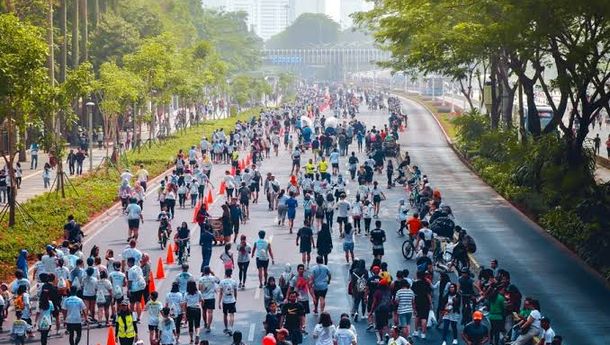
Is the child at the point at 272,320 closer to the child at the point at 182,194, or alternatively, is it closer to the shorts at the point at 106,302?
the shorts at the point at 106,302

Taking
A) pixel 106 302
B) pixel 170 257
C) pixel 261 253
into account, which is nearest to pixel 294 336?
pixel 106 302

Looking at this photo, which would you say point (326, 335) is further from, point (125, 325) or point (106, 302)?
point (106, 302)

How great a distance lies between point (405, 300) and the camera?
79.8 feet

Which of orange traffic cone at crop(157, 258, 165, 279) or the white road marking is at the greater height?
orange traffic cone at crop(157, 258, 165, 279)

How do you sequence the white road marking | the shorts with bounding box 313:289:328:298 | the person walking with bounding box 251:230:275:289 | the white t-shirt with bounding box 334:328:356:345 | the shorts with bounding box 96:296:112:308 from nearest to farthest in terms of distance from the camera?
the white t-shirt with bounding box 334:328:356:345 → the white road marking → the shorts with bounding box 96:296:112:308 → the shorts with bounding box 313:289:328:298 → the person walking with bounding box 251:230:275:289

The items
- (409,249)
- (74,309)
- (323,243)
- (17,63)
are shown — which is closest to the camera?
(74,309)

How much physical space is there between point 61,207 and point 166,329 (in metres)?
21.1


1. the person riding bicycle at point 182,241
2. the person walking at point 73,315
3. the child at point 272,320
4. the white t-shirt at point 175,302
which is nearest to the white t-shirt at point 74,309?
the person walking at point 73,315

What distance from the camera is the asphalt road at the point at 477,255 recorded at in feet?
85.4

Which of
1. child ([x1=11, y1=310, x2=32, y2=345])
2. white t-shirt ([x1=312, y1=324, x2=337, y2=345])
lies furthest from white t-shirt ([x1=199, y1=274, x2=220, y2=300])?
white t-shirt ([x1=312, y1=324, x2=337, y2=345])

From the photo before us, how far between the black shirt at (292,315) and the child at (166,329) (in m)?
2.04

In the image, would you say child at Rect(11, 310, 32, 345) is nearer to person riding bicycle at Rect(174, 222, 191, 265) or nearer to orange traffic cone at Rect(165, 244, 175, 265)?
person riding bicycle at Rect(174, 222, 191, 265)

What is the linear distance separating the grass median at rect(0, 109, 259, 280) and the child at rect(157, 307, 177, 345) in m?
10.00

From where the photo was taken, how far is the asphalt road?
2602 cm
